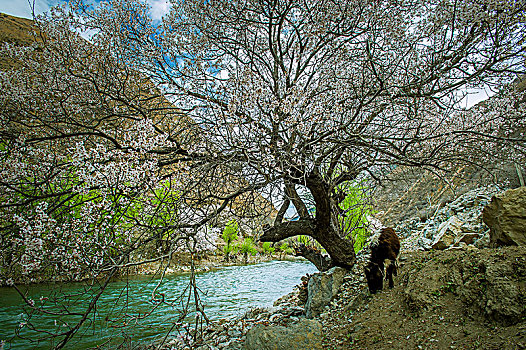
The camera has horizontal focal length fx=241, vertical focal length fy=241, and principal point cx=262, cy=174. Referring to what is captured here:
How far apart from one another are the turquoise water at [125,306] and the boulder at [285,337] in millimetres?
963

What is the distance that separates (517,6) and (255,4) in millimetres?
4142

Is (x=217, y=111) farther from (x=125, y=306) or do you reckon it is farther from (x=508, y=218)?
(x=508, y=218)

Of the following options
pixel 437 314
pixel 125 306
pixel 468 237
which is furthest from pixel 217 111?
pixel 468 237

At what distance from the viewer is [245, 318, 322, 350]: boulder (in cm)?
296

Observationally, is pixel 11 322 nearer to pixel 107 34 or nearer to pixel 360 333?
pixel 107 34

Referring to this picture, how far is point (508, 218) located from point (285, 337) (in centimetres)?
331

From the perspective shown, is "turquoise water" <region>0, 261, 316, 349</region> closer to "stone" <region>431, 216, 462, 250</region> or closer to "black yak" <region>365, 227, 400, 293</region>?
"black yak" <region>365, 227, 400, 293</region>

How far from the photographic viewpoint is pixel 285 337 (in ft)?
9.87

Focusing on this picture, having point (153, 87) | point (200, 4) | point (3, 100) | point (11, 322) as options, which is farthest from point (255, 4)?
point (11, 322)

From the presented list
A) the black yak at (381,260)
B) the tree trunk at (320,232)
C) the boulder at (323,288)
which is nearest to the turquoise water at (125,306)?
the tree trunk at (320,232)

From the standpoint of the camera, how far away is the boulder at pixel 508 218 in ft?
10.1

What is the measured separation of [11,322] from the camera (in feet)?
17.1

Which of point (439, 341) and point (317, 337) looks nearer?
point (439, 341)

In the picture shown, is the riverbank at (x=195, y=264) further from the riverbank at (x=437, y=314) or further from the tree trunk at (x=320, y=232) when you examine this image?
the riverbank at (x=437, y=314)
